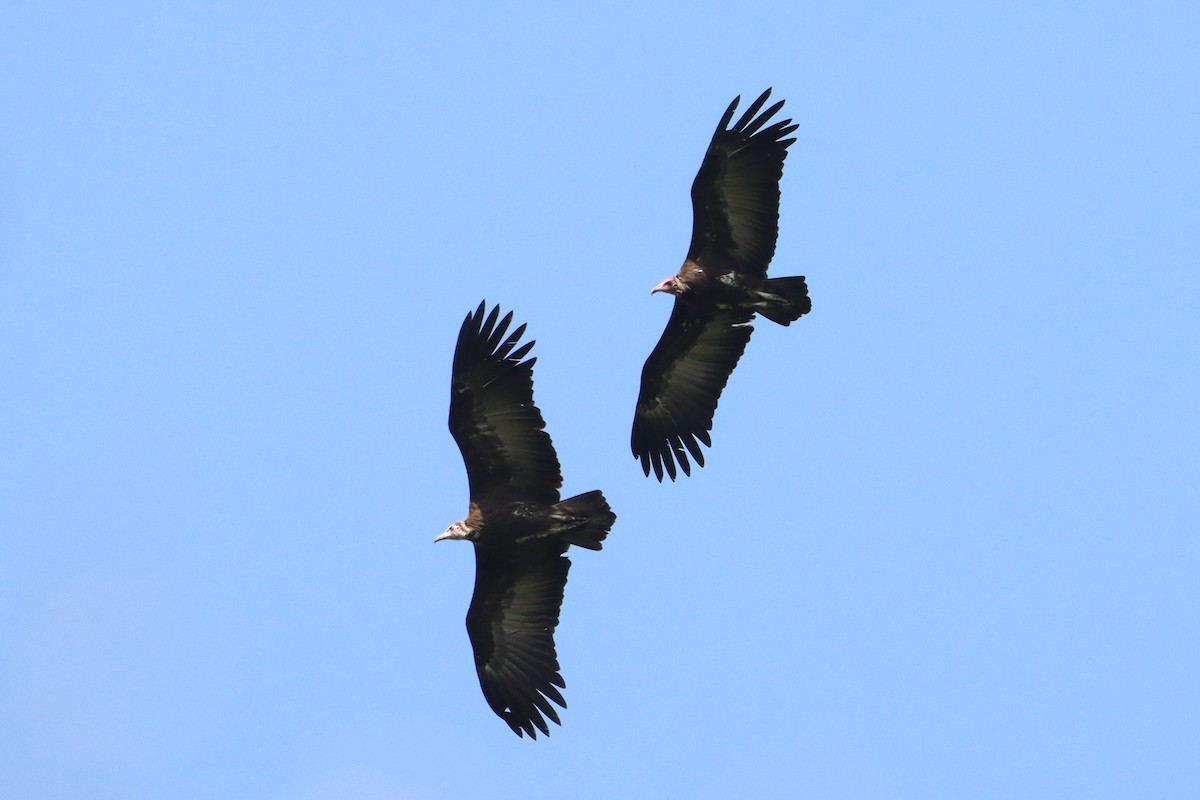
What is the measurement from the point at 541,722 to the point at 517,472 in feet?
10.3

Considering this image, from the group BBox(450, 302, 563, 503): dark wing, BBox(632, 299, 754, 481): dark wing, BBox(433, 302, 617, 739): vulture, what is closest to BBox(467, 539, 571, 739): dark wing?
BBox(433, 302, 617, 739): vulture

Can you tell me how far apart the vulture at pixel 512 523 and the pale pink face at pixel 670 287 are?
4306 mm

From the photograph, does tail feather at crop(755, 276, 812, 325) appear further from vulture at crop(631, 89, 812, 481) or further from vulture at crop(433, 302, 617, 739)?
vulture at crop(433, 302, 617, 739)

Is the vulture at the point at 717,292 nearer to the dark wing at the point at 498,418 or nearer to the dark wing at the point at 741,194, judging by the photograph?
the dark wing at the point at 741,194

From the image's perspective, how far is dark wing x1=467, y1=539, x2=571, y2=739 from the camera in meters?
26.0

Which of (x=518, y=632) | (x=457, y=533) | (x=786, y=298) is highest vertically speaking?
(x=786, y=298)

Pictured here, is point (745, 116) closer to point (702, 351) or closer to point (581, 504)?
point (702, 351)

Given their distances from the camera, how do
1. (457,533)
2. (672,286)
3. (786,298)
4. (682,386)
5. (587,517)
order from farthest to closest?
(682,386)
(672,286)
(786,298)
(457,533)
(587,517)

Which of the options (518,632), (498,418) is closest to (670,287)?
(498,418)

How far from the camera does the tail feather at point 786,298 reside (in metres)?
27.9

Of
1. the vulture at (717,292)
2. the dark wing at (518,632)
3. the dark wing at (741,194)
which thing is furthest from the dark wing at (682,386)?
the dark wing at (518,632)

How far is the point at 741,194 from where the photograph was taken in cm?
2816

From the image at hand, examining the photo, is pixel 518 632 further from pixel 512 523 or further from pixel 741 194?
pixel 741 194

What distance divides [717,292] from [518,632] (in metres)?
5.53
